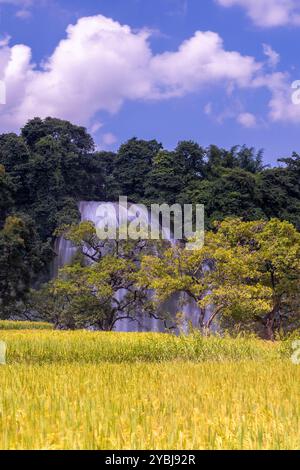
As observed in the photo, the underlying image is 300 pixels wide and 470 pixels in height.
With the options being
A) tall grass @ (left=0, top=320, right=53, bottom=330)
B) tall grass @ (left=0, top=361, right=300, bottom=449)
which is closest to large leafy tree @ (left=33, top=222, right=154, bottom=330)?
tall grass @ (left=0, top=320, right=53, bottom=330)

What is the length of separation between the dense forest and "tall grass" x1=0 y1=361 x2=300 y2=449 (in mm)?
26141

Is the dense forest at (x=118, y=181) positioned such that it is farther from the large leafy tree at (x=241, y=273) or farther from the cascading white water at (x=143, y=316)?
the large leafy tree at (x=241, y=273)

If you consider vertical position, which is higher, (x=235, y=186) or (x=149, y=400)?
(x=235, y=186)

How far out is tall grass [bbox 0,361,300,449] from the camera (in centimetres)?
436

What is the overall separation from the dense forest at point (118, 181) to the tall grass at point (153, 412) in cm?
2614

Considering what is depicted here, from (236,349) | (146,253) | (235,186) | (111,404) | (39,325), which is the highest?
(235,186)

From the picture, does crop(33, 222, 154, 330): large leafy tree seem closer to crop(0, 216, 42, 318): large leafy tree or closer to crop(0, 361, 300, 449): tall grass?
crop(0, 216, 42, 318): large leafy tree

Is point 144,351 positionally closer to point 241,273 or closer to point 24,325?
point 241,273

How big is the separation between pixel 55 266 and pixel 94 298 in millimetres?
10840

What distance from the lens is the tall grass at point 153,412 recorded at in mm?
4363

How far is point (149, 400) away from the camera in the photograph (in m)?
6.32

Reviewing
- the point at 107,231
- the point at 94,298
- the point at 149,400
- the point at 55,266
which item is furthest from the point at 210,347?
the point at 55,266
